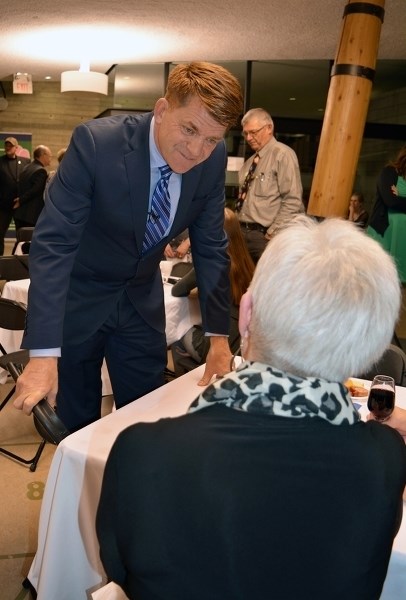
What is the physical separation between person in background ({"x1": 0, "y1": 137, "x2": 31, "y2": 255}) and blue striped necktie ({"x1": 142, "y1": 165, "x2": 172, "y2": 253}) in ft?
24.1

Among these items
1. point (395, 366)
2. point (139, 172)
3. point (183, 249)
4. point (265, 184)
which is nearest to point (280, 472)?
point (139, 172)

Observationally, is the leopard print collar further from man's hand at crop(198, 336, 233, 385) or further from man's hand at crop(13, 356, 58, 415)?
man's hand at crop(198, 336, 233, 385)

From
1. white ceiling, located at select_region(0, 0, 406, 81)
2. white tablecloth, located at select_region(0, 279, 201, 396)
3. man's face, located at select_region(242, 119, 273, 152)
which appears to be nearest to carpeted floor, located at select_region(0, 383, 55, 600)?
white tablecloth, located at select_region(0, 279, 201, 396)

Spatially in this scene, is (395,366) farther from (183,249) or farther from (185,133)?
(183,249)

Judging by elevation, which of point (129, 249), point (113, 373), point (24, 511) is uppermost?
point (129, 249)

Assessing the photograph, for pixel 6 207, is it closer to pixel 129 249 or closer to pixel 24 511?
pixel 24 511

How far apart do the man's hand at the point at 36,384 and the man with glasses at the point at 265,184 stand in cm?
334

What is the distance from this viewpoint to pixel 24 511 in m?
2.75

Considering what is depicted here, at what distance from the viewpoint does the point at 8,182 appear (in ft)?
28.8

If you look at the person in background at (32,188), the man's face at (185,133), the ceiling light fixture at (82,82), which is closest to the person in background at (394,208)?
the man's face at (185,133)

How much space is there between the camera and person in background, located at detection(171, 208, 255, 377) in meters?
3.28

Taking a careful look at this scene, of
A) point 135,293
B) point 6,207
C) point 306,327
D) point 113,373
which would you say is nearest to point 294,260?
point 306,327

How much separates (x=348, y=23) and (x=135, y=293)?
3.19ft

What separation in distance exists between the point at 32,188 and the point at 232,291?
232 inches
